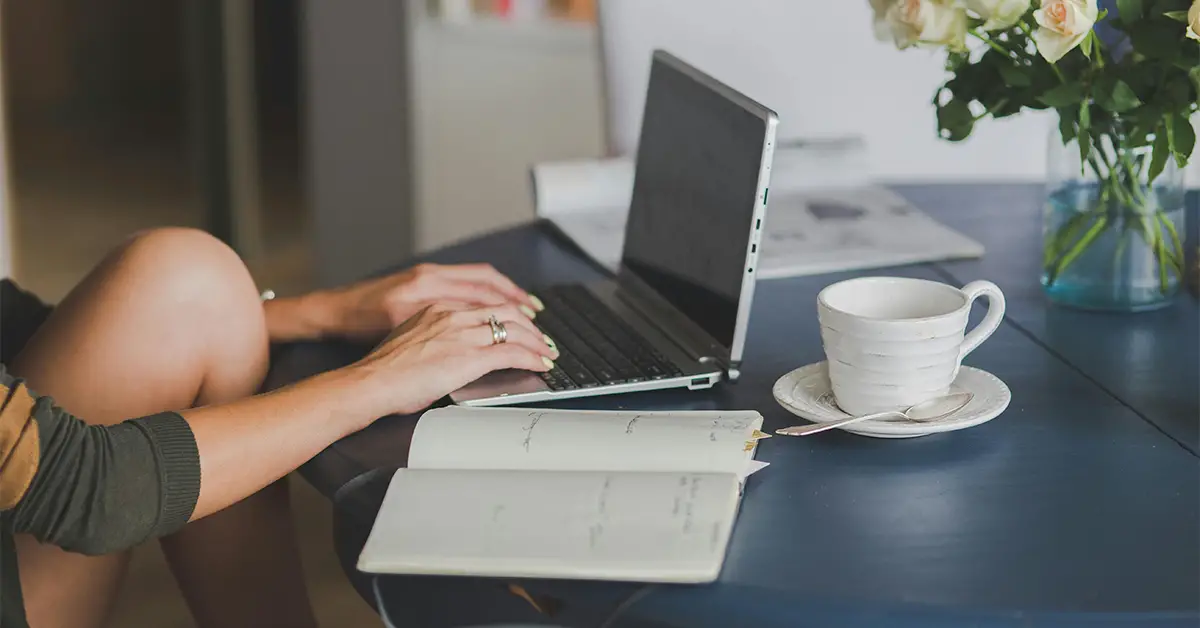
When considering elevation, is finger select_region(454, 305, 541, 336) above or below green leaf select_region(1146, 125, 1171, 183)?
below

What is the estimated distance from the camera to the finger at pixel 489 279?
127 cm

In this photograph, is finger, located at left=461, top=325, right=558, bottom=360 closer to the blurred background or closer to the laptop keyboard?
the laptop keyboard

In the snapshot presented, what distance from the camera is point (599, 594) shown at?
0.78 m

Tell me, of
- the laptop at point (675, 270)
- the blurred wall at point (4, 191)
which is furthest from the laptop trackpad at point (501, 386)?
the blurred wall at point (4, 191)

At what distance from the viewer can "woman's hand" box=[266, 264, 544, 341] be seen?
1234 millimetres

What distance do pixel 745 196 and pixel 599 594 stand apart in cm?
41

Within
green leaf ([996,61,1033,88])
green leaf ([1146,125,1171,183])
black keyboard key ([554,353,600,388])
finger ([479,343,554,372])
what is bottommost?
black keyboard key ([554,353,600,388])

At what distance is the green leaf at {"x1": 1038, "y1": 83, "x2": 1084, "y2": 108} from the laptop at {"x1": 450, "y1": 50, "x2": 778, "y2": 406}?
0.26 m

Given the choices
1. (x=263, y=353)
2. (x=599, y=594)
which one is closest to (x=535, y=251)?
(x=263, y=353)

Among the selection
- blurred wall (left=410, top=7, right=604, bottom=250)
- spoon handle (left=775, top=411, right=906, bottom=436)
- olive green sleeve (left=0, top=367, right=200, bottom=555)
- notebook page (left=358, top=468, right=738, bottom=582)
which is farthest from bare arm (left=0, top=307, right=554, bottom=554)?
blurred wall (left=410, top=7, right=604, bottom=250)

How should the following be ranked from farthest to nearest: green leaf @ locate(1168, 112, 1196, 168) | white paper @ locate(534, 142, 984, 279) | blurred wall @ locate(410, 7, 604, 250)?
1. blurred wall @ locate(410, 7, 604, 250)
2. white paper @ locate(534, 142, 984, 279)
3. green leaf @ locate(1168, 112, 1196, 168)

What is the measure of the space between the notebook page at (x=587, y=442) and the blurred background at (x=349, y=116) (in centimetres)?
98

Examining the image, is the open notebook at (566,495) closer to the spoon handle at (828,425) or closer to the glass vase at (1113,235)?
the spoon handle at (828,425)

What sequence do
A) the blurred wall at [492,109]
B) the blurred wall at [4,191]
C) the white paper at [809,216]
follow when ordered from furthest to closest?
the blurred wall at [4,191]
the blurred wall at [492,109]
the white paper at [809,216]
